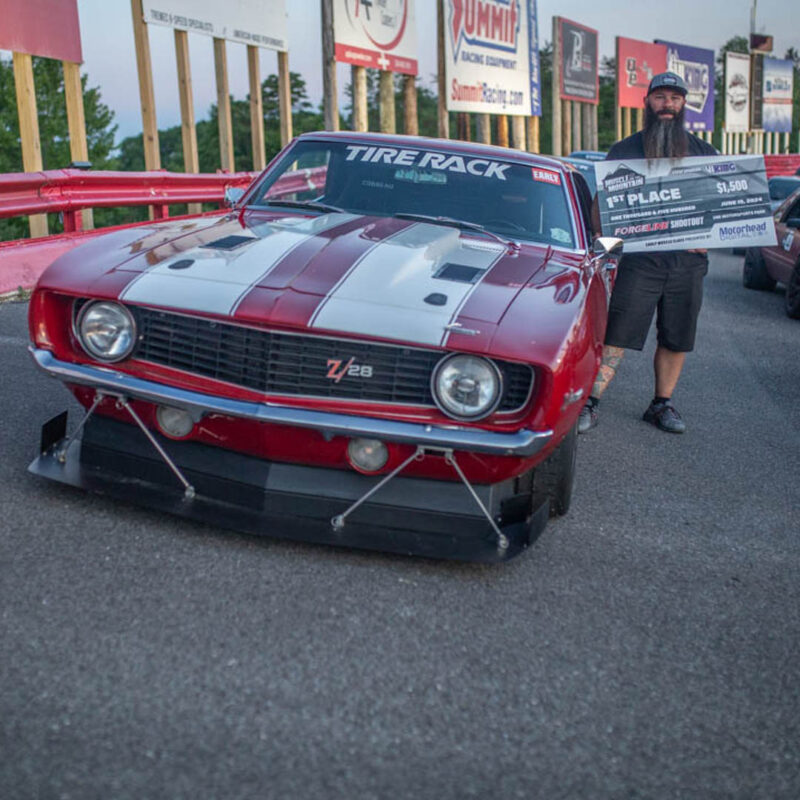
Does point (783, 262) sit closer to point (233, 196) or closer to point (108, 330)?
point (233, 196)

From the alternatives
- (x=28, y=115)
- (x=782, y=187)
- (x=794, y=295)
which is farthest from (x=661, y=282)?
(x=782, y=187)

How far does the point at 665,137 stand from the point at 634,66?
34.5m

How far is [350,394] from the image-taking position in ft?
10.2

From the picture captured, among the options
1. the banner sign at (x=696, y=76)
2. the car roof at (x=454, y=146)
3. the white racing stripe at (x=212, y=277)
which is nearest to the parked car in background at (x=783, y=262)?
the car roof at (x=454, y=146)

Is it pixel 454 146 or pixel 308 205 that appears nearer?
pixel 308 205

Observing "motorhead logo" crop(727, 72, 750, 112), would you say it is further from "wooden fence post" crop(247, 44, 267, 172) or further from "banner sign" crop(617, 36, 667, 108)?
"wooden fence post" crop(247, 44, 267, 172)

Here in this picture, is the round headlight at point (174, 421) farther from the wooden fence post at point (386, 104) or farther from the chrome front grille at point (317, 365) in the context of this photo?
the wooden fence post at point (386, 104)

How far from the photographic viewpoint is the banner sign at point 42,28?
9.66 meters

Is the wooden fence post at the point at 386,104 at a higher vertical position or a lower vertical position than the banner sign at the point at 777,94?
lower

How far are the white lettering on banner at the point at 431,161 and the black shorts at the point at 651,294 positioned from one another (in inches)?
38.4

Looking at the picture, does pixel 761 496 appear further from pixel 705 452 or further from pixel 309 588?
pixel 309 588

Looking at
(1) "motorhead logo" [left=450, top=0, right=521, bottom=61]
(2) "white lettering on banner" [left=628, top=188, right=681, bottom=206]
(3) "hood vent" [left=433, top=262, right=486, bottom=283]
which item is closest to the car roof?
(2) "white lettering on banner" [left=628, top=188, right=681, bottom=206]

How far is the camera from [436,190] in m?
4.38

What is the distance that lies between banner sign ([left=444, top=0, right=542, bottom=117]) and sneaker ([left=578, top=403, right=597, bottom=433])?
16348mm
